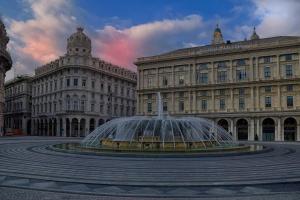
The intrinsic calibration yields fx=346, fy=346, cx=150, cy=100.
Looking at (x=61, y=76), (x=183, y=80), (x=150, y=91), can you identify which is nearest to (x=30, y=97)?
Answer: (x=61, y=76)

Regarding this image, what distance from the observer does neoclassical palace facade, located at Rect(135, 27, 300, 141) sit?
56750mm

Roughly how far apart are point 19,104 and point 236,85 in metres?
68.0

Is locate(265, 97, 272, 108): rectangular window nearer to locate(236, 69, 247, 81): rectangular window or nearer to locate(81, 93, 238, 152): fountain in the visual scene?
locate(236, 69, 247, 81): rectangular window

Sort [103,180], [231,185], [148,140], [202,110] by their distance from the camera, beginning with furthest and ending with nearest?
[202,110] < [148,140] < [103,180] < [231,185]

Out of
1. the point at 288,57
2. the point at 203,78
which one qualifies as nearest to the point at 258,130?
the point at 288,57

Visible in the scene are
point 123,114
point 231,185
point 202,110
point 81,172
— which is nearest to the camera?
point 231,185

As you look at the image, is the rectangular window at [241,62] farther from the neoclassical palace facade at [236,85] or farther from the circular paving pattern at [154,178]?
the circular paving pattern at [154,178]

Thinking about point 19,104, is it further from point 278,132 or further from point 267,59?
point 278,132

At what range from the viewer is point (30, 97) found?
9900 centimetres

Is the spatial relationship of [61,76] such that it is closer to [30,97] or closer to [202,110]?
[30,97]

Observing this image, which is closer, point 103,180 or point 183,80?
point 103,180

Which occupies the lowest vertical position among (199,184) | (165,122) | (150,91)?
(199,184)

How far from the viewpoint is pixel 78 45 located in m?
77.6

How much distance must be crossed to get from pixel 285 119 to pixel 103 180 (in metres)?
50.3
